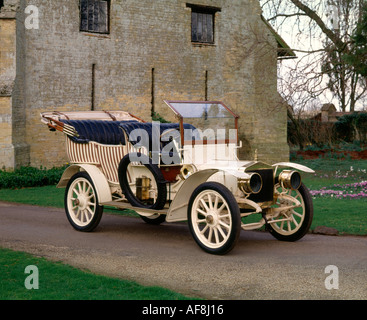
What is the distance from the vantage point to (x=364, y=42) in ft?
46.6

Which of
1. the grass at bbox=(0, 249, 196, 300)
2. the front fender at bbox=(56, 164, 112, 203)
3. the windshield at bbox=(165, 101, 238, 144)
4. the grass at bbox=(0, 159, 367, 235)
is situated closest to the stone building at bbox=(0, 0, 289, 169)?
the grass at bbox=(0, 159, 367, 235)

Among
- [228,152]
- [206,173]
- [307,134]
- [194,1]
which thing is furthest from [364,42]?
[307,134]

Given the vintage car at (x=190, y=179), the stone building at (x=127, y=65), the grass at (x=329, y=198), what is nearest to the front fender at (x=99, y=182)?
the vintage car at (x=190, y=179)

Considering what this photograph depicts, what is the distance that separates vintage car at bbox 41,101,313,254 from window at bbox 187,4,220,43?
48.9ft

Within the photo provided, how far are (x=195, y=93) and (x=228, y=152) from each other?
15.2 meters

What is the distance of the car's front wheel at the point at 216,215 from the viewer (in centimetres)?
648

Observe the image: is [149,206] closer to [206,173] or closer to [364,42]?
[206,173]

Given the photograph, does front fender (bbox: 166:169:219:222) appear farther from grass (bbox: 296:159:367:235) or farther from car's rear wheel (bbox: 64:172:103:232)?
grass (bbox: 296:159:367:235)

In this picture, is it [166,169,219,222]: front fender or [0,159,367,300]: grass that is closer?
[0,159,367,300]: grass

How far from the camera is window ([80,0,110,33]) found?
20656mm

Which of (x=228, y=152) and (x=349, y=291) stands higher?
(x=228, y=152)

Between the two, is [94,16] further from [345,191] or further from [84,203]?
[84,203]

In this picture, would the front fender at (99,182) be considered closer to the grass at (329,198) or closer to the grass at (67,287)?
the grass at (67,287)

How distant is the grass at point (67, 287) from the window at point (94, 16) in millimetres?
15903
